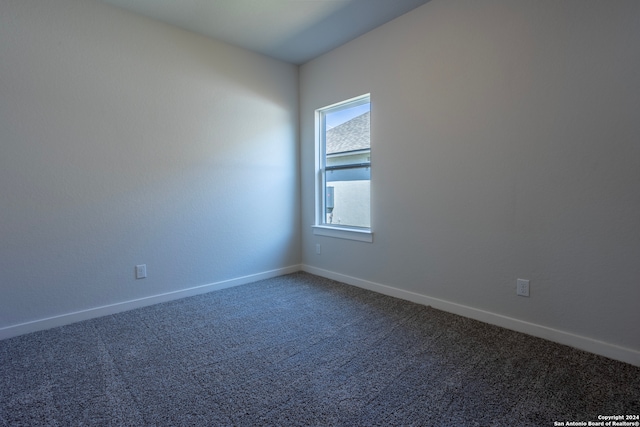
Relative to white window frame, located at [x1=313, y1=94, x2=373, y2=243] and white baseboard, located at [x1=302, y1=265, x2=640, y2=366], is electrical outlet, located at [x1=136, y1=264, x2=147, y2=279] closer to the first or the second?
white window frame, located at [x1=313, y1=94, x2=373, y2=243]

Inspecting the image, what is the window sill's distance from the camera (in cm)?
315

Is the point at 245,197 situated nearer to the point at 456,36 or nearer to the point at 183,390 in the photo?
the point at 183,390

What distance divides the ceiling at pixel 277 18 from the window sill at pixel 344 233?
1.95 meters

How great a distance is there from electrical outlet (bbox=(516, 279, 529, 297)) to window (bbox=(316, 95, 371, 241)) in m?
1.34

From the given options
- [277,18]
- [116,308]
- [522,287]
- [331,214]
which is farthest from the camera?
[331,214]

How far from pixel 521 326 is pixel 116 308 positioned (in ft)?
10.4

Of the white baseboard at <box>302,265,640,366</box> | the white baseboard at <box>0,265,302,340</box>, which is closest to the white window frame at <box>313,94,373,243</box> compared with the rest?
the white baseboard at <box>302,265,640,366</box>

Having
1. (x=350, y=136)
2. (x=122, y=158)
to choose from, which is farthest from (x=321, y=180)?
(x=122, y=158)

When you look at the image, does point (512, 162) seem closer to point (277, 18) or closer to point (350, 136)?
point (350, 136)

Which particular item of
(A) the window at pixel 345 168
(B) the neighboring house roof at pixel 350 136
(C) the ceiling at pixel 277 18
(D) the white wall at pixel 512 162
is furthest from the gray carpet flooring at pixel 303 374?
(C) the ceiling at pixel 277 18

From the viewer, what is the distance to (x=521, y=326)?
2.17 m

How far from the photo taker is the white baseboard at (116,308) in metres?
2.25

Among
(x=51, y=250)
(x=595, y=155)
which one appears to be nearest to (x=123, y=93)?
(x=51, y=250)

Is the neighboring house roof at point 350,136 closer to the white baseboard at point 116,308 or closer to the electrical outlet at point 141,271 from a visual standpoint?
the white baseboard at point 116,308
